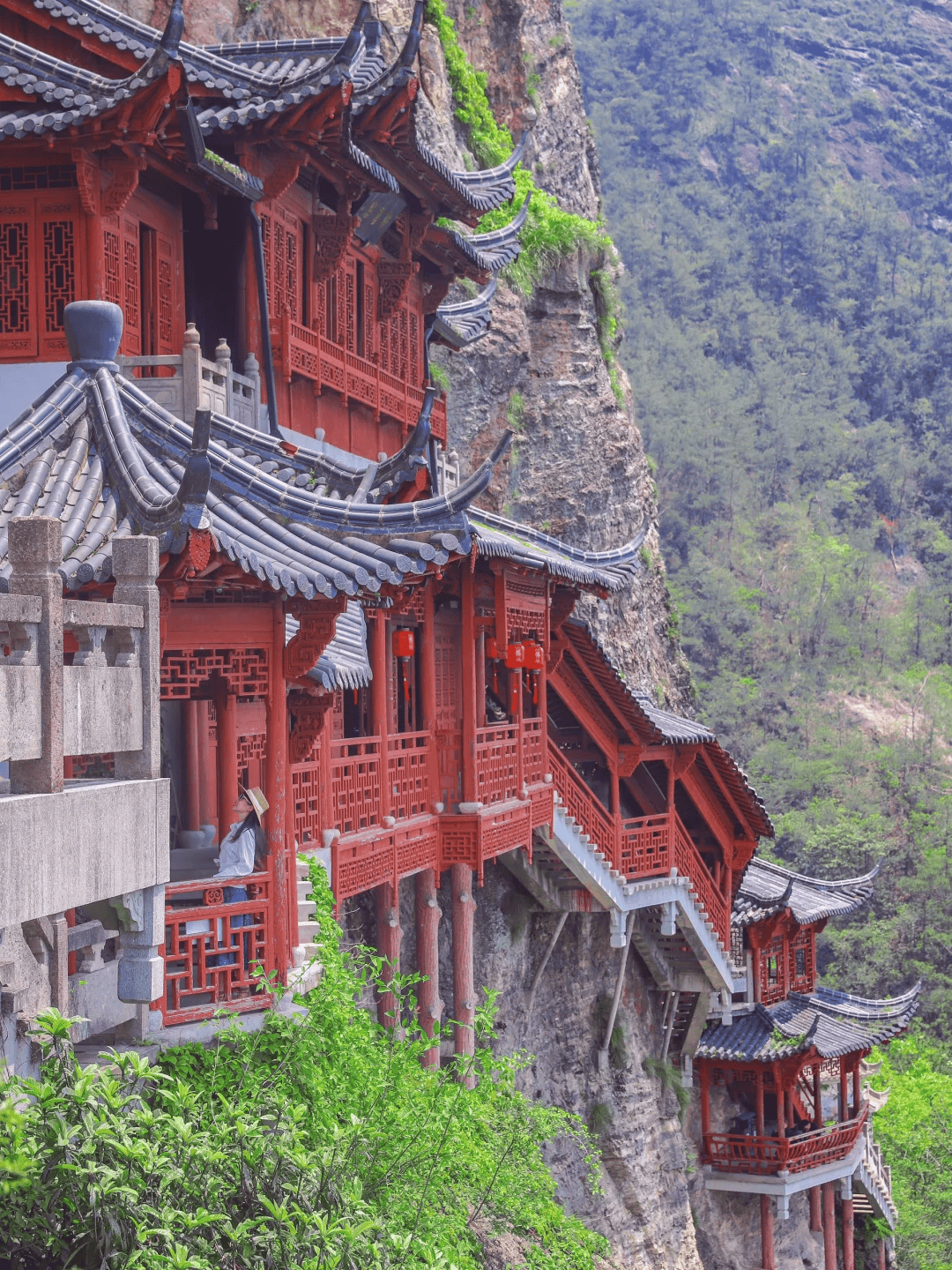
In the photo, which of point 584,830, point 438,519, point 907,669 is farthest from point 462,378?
point 907,669

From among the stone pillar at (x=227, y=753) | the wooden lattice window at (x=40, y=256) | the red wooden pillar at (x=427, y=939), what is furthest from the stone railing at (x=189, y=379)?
the red wooden pillar at (x=427, y=939)

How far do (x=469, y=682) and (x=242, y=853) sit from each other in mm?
5790

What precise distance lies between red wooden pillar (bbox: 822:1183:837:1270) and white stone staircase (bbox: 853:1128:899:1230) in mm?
965

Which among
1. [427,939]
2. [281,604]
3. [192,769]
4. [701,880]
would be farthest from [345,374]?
[701,880]

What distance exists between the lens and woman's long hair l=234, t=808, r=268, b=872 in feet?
37.1

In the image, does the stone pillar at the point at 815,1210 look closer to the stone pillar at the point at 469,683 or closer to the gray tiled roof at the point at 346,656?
the stone pillar at the point at 469,683

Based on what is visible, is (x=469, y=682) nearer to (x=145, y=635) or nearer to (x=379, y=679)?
(x=379, y=679)

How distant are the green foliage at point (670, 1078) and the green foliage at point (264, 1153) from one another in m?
13.4

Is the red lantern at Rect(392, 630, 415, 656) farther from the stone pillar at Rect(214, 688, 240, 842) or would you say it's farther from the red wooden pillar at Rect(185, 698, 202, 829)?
the stone pillar at Rect(214, 688, 240, 842)

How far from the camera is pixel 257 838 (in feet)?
37.8

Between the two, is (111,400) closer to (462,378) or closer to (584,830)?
(584,830)

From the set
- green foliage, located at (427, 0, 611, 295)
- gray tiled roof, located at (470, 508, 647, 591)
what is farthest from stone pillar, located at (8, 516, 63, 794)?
green foliage, located at (427, 0, 611, 295)

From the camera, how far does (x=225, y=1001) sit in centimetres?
1059

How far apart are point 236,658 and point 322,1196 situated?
407 centimetres
